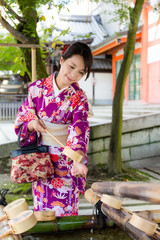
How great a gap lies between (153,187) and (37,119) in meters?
1.26

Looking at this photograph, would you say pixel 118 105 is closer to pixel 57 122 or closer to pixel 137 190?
pixel 57 122

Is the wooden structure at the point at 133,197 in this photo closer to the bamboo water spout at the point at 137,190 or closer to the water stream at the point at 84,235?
the bamboo water spout at the point at 137,190

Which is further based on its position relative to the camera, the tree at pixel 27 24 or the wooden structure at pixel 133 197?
A: the tree at pixel 27 24

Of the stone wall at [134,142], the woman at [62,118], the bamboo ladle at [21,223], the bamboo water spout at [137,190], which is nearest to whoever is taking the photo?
the bamboo water spout at [137,190]

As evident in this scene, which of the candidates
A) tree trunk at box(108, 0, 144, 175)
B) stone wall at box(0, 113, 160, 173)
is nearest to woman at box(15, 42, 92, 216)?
tree trunk at box(108, 0, 144, 175)

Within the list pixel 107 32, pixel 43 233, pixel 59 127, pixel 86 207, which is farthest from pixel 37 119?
pixel 107 32

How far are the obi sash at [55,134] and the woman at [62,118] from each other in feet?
0.05

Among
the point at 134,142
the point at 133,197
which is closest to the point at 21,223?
the point at 133,197

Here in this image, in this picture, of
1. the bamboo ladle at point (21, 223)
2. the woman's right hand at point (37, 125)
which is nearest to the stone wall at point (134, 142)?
the woman's right hand at point (37, 125)

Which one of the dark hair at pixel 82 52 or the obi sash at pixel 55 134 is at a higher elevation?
the dark hair at pixel 82 52

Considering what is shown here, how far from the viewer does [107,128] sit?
5668mm

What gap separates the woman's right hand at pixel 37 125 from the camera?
1.92 metres

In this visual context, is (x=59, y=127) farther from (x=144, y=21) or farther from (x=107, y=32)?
(x=107, y=32)

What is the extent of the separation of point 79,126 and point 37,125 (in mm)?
303
